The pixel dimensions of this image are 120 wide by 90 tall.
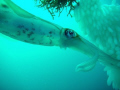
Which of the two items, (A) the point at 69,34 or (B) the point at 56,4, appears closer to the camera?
(A) the point at 69,34

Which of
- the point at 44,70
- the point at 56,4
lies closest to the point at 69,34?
the point at 56,4

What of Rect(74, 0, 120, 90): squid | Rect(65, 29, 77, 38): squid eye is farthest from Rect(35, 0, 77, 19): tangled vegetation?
Rect(65, 29, 77, 38): squid eye

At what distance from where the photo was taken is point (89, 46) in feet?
10.7

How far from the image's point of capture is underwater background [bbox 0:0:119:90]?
43969 mm

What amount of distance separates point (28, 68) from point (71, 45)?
4837 centimetres

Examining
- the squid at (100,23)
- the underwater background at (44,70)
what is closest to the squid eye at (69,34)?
the squid at (100,23)

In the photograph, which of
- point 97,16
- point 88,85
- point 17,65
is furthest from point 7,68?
point 97,16

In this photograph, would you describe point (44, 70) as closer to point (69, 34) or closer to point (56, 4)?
point (56, 4)

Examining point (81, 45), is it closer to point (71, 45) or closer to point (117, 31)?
point (71, 45)

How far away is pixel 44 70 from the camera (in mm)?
48656

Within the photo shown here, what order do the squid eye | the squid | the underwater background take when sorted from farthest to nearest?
1. the underwater background
2. the squid
3. the squid eye

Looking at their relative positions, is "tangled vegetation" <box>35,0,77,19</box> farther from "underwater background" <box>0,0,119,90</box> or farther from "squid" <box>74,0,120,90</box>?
"underwater background" <box>0,0,119,90</box>

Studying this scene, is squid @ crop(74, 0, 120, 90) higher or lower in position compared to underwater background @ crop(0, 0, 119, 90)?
lower

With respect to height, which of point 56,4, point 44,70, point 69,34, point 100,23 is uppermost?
point 44,70
